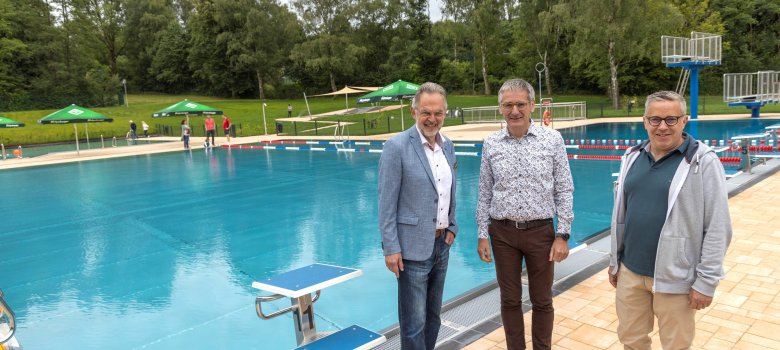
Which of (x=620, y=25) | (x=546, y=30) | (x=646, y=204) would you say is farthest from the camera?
(x=546, y=30)

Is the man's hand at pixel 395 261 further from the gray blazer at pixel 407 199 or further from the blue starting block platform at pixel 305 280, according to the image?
the blue starting block platform at pixel 305 280

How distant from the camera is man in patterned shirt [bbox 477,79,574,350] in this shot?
2895 millimetres

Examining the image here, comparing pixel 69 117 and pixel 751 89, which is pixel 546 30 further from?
pixel 69 117

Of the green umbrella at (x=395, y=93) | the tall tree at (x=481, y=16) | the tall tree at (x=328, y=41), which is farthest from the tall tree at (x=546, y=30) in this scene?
the green umbrella at (x=395, y=93)

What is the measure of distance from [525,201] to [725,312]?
82.3 inches

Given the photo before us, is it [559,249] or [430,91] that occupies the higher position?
[430,91]

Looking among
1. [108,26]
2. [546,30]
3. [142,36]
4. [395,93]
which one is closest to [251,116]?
[546,30]

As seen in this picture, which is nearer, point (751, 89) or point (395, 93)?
point (395, 93)

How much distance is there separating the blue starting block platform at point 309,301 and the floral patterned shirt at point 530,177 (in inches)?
40.5

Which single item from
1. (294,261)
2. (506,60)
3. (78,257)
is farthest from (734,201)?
(506,60)

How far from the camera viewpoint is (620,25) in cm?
3061

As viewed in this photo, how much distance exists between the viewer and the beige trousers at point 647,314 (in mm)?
2398

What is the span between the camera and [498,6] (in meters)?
43.1

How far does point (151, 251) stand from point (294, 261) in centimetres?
224
